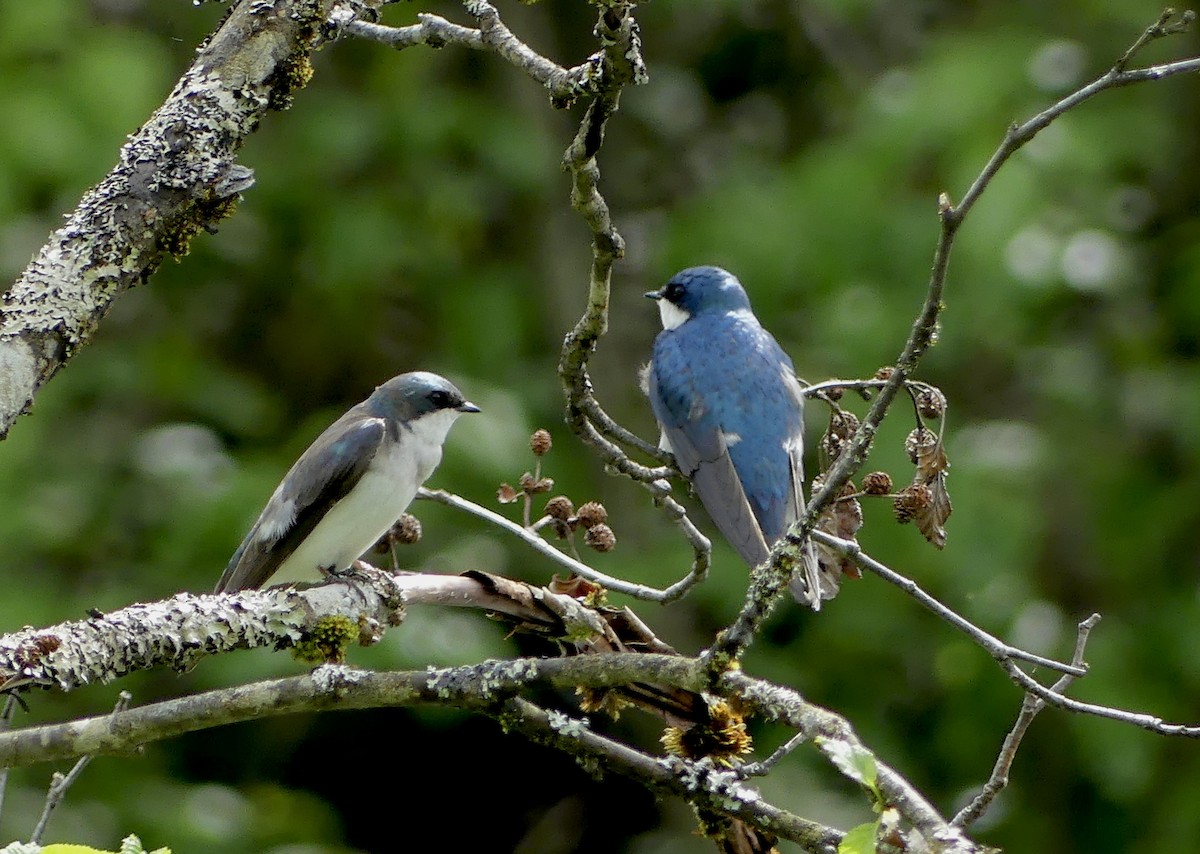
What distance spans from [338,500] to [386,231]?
3.51 meters

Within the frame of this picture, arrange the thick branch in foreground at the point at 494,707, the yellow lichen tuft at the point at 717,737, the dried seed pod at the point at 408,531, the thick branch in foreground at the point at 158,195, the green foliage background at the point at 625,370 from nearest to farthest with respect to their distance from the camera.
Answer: the thick branch in foreground at the point at 494,707, the thick branch in foreground at the point at 158,195, the yellow lichen tuft at the point at 717,737, the dried seed pod at the point at 408,531, the green foliage background at the point at 625,370

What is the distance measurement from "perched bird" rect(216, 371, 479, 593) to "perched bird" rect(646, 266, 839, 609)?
70 centimetres

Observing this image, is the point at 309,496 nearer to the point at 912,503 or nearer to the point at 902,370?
the point at 912,503

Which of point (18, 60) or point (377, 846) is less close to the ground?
point (18, 60)

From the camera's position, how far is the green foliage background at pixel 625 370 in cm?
622

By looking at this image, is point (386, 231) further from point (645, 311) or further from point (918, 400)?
point (918, 400)

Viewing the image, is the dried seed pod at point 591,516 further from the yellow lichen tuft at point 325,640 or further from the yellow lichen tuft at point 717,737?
the yellow lichen tuft at point 717,737

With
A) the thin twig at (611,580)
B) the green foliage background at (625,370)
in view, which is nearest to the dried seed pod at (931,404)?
the thin twig at (611,580)

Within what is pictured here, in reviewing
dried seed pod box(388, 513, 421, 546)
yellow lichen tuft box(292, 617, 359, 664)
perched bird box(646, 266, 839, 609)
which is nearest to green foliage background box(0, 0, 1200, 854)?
perched bird box(646, 266, 839, 609)

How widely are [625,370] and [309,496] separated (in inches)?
161

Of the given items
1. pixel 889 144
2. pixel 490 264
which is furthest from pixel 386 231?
pixel 889 144

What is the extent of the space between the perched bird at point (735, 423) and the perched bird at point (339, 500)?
70 cm

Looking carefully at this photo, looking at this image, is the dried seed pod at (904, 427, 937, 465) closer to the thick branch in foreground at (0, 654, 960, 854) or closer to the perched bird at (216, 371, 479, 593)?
the thick branch in foreground at (0, 654, 960, 854)

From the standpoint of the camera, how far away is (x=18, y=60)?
6.57 meters
